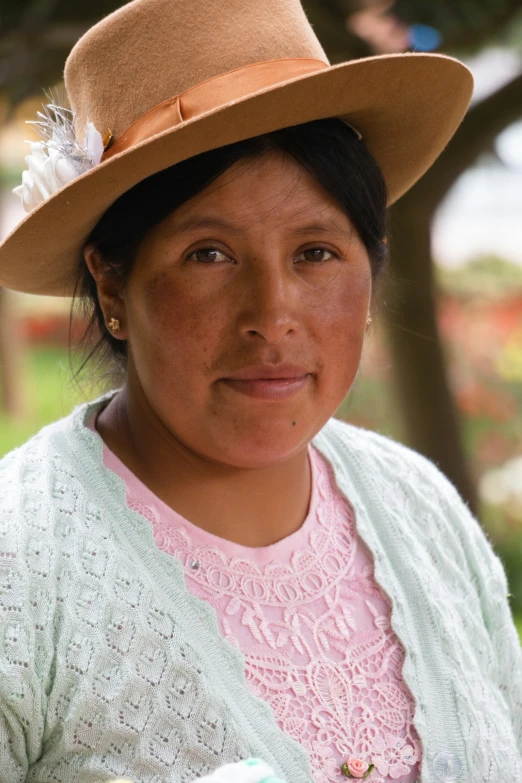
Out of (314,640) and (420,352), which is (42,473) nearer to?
(314,640)

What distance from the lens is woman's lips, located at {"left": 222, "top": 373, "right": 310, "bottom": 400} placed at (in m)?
1.78

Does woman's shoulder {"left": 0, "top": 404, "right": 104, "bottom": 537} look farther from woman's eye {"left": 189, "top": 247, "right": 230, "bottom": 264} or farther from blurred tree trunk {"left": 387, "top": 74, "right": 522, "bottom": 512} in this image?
blurred tree trunk {"left": 387, "top": 74, "right": 522, "bottom": 512}

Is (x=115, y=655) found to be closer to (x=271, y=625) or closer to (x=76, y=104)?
(x=271, y=625)

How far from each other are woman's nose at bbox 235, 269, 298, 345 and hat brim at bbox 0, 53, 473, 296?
0.81 feet

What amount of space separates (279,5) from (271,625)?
1.16m

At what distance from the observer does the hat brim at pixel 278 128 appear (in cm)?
162

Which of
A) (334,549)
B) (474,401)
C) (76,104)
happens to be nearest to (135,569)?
(334,549)

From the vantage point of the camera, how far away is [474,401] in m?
7.34

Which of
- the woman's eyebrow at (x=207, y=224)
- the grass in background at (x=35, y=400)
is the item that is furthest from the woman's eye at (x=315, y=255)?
the grass in background at (x=35, y=400)

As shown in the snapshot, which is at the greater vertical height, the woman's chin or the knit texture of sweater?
the woman's chin

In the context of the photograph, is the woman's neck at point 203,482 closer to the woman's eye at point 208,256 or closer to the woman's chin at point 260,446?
the woman's chin at point 260,446

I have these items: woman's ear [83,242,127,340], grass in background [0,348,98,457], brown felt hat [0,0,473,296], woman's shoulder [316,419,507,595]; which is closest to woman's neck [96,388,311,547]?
woman's ear [83,242,127,340]

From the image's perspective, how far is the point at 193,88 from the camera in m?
1.70

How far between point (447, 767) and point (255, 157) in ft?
3.89
